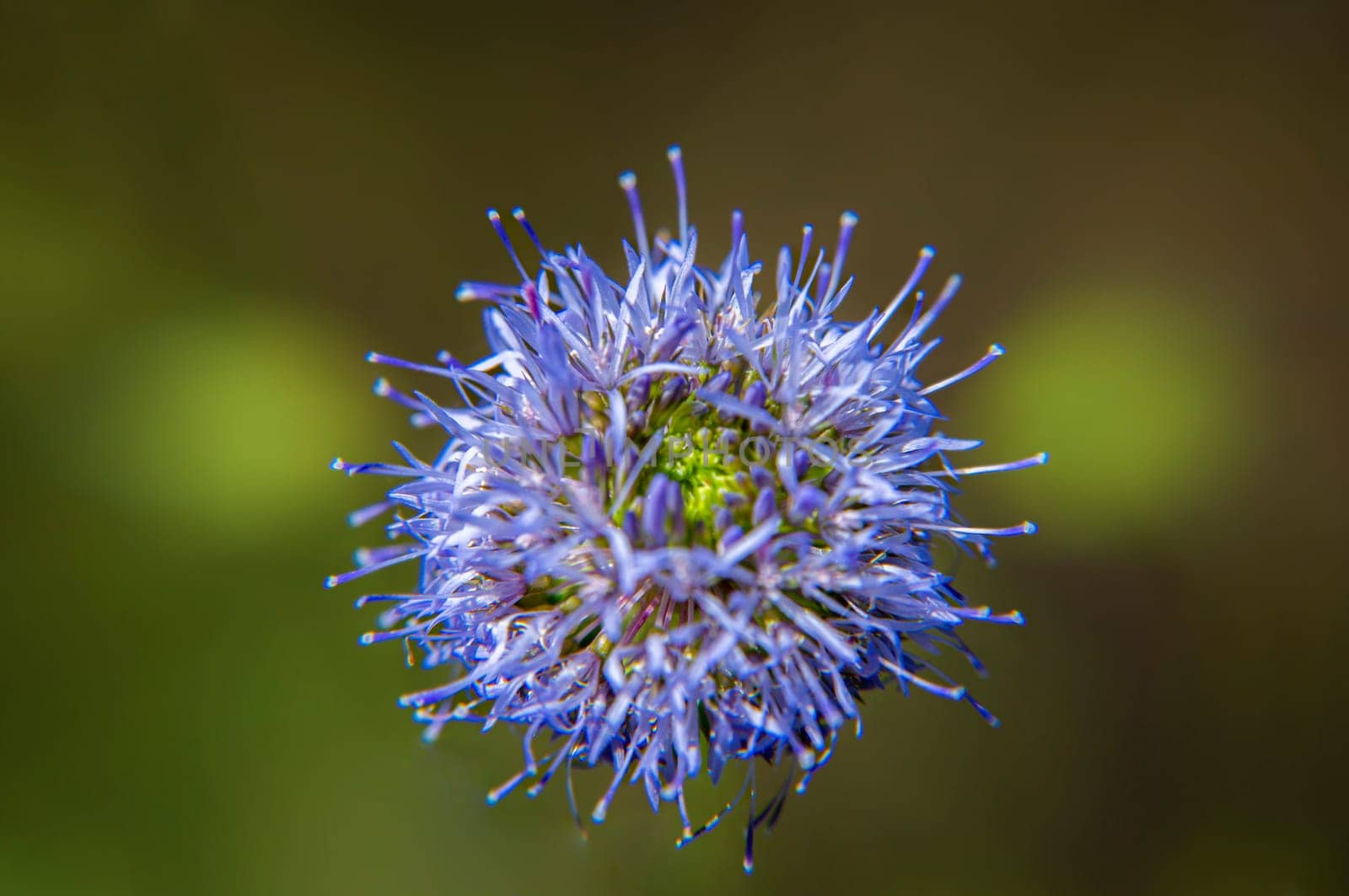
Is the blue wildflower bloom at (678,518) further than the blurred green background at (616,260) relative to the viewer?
No

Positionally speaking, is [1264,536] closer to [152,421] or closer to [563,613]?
[563,613]

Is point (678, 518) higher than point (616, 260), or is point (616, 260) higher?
point (616, 260)

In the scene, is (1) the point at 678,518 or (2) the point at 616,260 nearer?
(1) the point at 678,518

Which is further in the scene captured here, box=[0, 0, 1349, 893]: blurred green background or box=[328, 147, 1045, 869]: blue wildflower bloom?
box=[0, 0, 1349, 893]: blurred green background

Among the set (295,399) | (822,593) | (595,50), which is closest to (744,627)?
(822,593)
